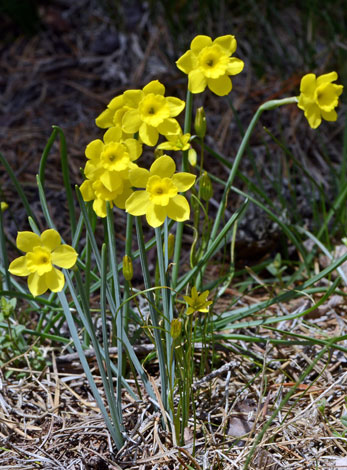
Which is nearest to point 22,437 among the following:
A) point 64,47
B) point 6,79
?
point 6,79

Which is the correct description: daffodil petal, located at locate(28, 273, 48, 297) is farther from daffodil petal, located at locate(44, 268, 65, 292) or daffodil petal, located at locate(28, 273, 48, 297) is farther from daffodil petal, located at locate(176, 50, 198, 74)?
daffodil petal, located at locate(176, 50, 198, 74)

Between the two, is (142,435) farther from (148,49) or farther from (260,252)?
(148,49)

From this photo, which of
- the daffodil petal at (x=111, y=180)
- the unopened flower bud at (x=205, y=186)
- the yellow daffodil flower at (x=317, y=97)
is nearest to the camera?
the daffodil petal at (x=111, y=180)

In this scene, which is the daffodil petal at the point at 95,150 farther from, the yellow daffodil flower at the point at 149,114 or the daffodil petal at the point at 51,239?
the daffodil petal at the point at 51,239

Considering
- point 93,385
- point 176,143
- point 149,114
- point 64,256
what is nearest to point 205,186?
point 176,143

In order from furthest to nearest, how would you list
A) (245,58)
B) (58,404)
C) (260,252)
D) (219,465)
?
(245,58)
(260,252)
(58,404)
(219,465)

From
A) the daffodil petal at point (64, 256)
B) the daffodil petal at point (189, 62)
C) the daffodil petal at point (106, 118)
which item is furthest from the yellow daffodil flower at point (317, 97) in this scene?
the daffodil petal at point (64, 256)

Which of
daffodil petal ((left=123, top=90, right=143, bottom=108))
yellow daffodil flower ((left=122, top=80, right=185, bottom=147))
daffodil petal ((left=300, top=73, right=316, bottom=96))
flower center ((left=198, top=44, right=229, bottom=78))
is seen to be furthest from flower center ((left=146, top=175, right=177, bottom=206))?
daffodil petal ((left=300, top=73, right=316, bottom=96))
